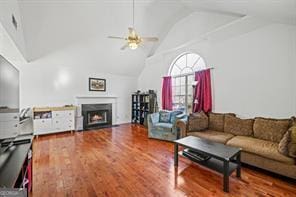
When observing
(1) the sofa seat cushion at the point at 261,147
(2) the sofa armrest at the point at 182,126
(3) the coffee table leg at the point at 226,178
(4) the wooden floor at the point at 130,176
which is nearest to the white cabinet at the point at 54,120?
(4) the wooden floor at the point at 130,176

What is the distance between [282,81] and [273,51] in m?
0.64

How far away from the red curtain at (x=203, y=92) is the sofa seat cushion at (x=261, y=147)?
144 cm

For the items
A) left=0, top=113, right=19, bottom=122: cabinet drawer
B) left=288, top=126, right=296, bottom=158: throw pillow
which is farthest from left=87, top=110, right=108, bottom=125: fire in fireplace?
left=288, top=126, right=296, bottom=158: throw pillow

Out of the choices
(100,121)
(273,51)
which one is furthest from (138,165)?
(100,121)

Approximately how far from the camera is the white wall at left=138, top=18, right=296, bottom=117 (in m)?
3.23

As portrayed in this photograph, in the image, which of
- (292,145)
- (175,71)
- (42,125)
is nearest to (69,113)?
(42,125)

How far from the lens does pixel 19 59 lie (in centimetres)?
498

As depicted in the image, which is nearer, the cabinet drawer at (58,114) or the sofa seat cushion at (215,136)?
the sofa seat cushion at (215,136)

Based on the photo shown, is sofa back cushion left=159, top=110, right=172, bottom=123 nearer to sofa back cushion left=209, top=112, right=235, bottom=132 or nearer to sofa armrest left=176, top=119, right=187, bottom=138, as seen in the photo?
sofa armrest left=176, top=119, right=187, bottom=138

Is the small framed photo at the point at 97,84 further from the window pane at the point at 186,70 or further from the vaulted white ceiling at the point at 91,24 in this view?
the window pane at the point at 186,70

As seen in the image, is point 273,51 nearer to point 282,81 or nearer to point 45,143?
point 282,81

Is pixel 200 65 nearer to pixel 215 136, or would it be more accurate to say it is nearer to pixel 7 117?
pixel 215 136

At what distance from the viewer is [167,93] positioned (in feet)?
19.7

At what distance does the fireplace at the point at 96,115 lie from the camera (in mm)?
6293
